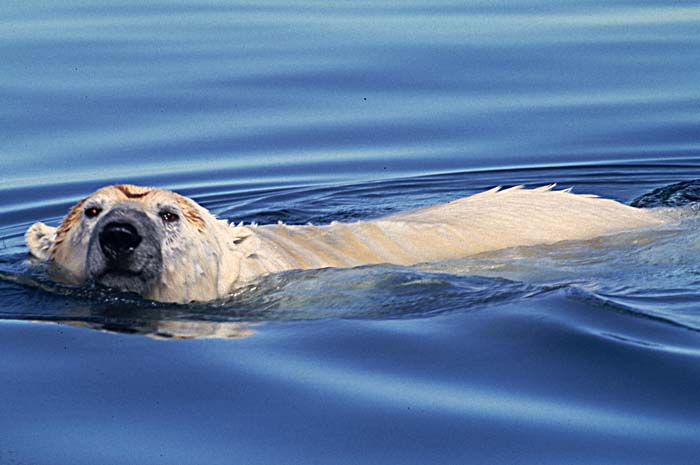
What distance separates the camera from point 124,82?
46.1 ft

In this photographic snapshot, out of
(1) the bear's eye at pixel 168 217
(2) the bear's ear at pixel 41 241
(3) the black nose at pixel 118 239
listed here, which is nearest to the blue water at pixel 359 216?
(2) the bear's ear at pixel 41 241

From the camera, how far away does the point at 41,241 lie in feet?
25.0

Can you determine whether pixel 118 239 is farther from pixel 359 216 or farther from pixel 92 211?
pixel 359 216

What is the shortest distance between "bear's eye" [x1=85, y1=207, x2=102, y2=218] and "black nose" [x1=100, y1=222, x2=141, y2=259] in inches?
10.7

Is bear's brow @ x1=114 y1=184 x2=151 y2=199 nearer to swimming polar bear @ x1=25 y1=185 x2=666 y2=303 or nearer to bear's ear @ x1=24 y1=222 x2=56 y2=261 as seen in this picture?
swimming polar bear @ x1=25 y1=185 x2=666 y2=303

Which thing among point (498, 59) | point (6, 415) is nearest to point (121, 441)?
point (6, 415)

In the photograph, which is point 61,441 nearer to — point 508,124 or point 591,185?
point 591,185

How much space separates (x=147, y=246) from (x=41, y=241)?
3.58ft

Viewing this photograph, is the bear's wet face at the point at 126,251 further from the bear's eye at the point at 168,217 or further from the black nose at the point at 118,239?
the bear's eye at the point at 168,217

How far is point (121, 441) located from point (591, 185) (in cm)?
701

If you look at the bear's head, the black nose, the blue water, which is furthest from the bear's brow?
the blue water

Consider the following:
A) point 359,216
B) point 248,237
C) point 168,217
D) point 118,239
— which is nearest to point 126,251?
point 118,239

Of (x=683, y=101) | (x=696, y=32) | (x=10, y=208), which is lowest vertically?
(x=10, y=208)

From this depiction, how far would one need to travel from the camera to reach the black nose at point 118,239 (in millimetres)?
6719
